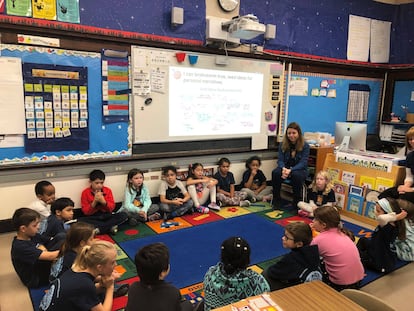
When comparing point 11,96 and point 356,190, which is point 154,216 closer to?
point 11,96

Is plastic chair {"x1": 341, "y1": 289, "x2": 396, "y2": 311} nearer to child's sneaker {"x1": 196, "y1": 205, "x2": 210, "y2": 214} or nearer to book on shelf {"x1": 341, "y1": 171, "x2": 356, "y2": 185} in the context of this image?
child's sneaker {"x1": 196, "y1": 205, "x2": 210, "y2": 214}

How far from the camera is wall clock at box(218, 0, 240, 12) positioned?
4.29 m

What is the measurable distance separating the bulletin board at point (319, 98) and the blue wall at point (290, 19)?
406 millimetres

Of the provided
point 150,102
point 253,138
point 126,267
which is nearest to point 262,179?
point 253,138

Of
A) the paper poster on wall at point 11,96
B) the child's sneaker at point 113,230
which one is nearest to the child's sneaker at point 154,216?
the child's sneaker at point 113,230

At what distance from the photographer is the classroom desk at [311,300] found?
1288 mm

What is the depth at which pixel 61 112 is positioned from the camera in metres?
3.50

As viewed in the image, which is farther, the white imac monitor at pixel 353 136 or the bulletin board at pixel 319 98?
the bulletin board at pixel 319 98

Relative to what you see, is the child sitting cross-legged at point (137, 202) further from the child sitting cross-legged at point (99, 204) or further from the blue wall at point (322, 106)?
the blue wall at point (322, 106)

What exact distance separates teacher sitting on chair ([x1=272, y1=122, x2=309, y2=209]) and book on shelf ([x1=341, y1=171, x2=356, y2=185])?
0.45m

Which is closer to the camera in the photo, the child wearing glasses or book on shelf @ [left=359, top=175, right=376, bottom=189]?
the child wearing glasses

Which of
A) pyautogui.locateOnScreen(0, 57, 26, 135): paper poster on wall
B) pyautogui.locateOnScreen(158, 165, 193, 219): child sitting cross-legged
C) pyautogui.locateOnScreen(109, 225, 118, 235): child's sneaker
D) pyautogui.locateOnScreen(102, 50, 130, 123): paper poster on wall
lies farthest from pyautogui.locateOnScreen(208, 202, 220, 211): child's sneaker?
pyautogui.locateOnScreen(0, 57, 26, 135): paper poster on wall

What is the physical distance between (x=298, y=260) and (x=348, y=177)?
2476mm

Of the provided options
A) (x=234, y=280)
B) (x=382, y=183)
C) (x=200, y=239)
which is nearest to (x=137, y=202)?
(x=200, y=239)
